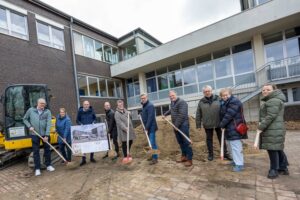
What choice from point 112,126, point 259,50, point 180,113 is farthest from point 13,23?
point 259,50

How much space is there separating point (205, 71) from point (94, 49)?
885 centimetres

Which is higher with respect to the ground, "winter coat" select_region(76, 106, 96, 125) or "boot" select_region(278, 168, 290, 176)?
"winter coat" select_region(76, 106, 96, 125)

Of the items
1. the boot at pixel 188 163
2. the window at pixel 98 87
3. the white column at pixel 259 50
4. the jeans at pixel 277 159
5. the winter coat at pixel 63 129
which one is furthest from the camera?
the window at pixel 98 87

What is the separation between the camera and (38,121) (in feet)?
16.9

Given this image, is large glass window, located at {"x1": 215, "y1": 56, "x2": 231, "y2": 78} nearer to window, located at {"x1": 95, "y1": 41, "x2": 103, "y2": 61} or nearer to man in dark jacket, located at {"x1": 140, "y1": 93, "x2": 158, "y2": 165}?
window, located at {"x1": 95, "y1": 41, "x2": 103, "y2": 61}

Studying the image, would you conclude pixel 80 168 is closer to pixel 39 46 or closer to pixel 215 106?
pixel 215 106

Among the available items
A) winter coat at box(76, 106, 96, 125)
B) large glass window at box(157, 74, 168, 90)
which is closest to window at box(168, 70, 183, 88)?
large glass window at box(157, 74, 168, 90)

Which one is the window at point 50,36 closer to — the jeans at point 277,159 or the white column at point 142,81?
the white column at point 142,81

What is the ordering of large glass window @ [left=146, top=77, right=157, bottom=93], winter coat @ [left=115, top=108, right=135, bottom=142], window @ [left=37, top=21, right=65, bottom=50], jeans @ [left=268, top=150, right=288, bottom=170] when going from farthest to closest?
large glass window @ [left=146, top=77, right=157, bottom=93] → window @ [left=37, top=21, right=65, bottom=50] → winter coat @ [left=115, top=108, right=135, bottom=142] → jeans @ [left=268, top=150, right=288, bottom=170]

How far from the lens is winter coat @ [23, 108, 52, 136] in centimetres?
512

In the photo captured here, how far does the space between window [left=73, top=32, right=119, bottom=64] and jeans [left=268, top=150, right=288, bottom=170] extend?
1367cm

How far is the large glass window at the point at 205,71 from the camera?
1386 cm

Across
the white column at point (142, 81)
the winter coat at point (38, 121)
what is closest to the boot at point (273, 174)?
the winter coat at point (38, 121)

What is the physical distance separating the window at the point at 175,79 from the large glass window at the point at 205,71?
5.54 feet
